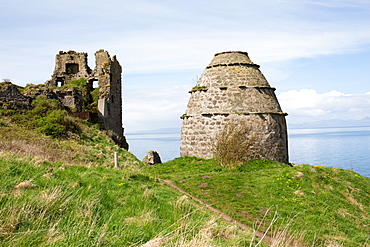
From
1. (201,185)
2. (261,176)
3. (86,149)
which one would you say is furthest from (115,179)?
(86,149)

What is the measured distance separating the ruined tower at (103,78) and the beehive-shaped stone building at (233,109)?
7.89m

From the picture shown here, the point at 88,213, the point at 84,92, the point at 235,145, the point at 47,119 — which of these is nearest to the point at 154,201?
the point at 88,213

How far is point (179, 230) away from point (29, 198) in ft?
9.38

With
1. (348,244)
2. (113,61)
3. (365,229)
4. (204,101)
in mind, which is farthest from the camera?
(113,61)

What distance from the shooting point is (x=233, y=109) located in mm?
20109

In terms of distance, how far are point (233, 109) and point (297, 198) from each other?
866cm

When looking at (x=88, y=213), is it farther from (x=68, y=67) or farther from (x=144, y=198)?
(x=68, y=67)

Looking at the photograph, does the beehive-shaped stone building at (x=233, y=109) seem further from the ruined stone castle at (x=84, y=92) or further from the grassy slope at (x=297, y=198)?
the ruined stone castle at (x=84, y=92)

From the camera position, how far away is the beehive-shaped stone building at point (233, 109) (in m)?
20.0

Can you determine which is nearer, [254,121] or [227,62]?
[254,121]

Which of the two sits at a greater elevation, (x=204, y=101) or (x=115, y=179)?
(x=204, y=101)

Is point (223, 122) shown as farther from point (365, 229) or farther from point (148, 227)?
point (148, 227)

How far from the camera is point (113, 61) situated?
2791 cm

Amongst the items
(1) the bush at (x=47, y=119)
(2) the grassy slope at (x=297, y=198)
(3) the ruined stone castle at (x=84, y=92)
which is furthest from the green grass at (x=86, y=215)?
(3) the ruined stone castle at (x=84, y=92)
